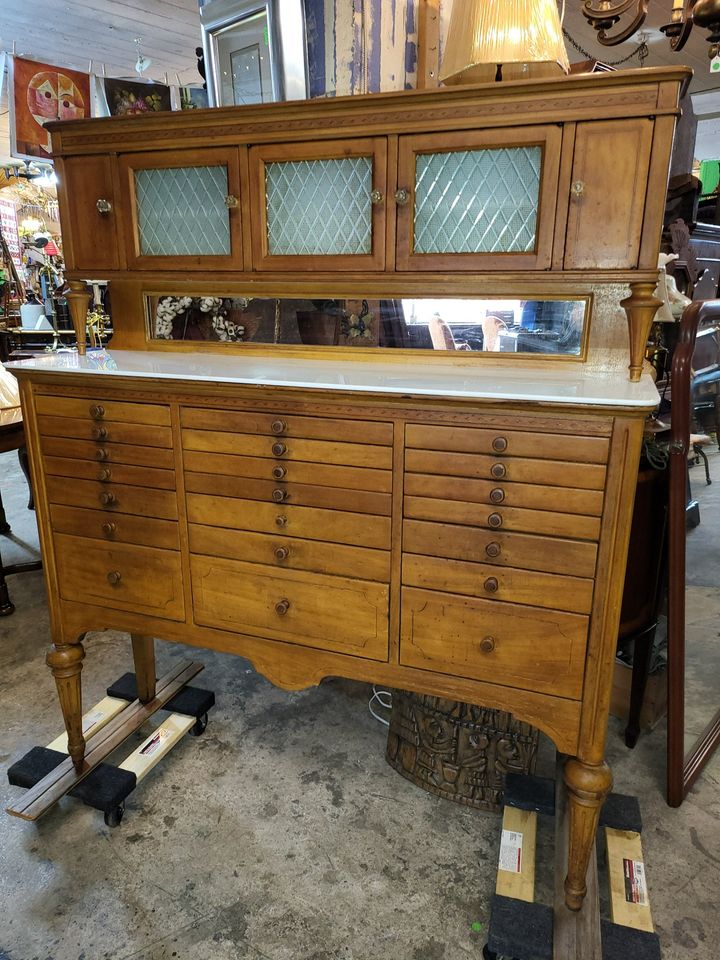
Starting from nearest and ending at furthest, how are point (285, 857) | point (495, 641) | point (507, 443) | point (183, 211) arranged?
point (507, 443), point (495, 641), point (285, 857), point (183, 211)

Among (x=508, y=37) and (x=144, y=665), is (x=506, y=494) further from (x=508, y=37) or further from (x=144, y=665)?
(x=144, y=665)

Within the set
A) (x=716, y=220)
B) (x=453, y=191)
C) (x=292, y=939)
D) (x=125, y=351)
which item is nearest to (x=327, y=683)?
(x=292, y=939)

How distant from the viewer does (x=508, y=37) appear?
1.52 metres

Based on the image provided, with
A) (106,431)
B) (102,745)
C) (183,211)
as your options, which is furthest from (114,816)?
(183,211)

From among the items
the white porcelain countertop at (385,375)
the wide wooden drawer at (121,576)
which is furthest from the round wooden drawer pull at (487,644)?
the wide wooden drawer at (121,576)

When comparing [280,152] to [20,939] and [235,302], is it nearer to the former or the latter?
[235,302]

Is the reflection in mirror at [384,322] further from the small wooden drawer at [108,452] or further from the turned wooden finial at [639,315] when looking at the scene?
the small wooden drawer at [108,452]

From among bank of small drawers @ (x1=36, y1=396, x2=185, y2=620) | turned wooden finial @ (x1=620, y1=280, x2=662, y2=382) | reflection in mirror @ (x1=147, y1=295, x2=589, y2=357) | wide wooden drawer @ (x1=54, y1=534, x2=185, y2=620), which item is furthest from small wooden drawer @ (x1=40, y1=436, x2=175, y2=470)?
turned wooden finial @ (x1=620, y1=280, x2=662, y2=382)

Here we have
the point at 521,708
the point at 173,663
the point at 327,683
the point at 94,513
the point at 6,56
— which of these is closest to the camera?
the point at 521,708

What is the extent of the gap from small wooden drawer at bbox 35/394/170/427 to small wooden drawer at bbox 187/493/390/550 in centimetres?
23

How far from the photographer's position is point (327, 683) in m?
2.66

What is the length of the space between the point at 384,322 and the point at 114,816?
1.68m

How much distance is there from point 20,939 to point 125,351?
1.66 meters

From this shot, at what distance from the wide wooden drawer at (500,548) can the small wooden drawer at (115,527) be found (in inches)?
26.7
